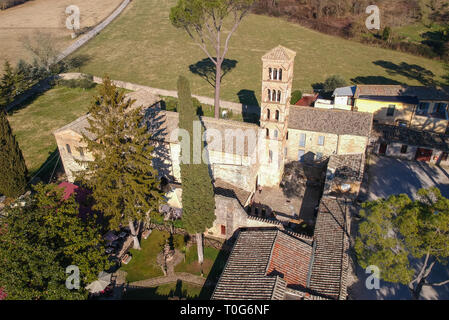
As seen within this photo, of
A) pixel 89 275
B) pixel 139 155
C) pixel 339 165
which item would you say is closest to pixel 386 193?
pixel 339 165

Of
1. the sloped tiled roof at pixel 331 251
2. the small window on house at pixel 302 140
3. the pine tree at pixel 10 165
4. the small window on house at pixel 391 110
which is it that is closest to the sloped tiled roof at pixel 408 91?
the small window on house at pixel 391 110

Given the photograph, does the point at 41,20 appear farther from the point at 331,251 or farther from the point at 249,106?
the point at 331,251

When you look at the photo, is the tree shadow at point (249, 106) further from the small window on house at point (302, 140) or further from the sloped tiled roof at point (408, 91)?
the sloped tiled roof at point (408, 91)

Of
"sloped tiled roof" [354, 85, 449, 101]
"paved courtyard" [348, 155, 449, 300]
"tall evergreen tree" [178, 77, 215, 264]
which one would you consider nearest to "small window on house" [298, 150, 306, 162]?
"paved courtyard" [348, 155, 449, 300]

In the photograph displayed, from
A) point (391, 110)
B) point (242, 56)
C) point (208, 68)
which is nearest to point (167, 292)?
point (391, 110)

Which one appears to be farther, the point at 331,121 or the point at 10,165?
the point at 331,121

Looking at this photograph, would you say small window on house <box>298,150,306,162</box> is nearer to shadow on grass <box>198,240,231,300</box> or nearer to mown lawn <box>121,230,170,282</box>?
shadow on grass <box>198,240,231,300</box>

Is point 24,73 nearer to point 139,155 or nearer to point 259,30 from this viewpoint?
point 139,155
